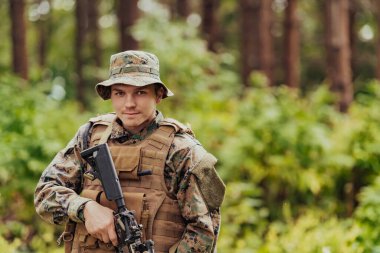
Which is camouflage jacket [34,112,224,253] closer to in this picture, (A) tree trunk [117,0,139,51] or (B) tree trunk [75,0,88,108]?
(A) tree trunk [117,0,139,51]

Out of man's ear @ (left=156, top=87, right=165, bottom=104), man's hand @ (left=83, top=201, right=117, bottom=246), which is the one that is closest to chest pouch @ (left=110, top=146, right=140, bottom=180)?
man's hand @ (left=83, top=201, right=117, bottom=246)

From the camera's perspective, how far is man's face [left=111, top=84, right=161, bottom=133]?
3.96 metres

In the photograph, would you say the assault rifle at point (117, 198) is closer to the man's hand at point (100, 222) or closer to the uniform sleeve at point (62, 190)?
the man's hand at point (100, 222)

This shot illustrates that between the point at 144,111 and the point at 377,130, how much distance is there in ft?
22.9

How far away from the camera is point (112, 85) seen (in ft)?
13.2

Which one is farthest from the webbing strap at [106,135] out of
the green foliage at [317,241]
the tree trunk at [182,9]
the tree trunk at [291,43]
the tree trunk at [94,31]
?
the tree trunk at [94,31]

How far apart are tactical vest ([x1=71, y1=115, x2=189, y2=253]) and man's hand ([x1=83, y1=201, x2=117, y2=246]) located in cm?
11

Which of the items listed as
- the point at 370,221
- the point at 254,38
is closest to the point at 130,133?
the point at 370,221

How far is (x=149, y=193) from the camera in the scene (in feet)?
13.0

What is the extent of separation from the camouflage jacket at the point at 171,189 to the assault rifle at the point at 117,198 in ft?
0.53

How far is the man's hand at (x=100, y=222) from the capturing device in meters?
3.82

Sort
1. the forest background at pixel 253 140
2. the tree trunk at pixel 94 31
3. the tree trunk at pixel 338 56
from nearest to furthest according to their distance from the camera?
the forest background at pixel 253 140 → the tree trunk at pixel 338 56 → the tree trunk at pixel 94 31

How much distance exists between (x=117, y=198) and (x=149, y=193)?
0.19m

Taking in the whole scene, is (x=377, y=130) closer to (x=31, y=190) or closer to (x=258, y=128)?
(x=258, y=128)
